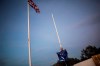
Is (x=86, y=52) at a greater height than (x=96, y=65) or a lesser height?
greater

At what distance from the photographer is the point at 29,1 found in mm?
11000

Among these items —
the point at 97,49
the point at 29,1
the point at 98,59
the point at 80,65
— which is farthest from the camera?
the point at 97,49

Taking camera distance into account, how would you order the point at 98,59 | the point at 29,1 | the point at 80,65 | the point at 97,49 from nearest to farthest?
the point at 98,59 < the point at 80,65 < the point at 29,1 < the point at 97,49

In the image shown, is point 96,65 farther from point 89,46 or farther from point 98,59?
point 89,46

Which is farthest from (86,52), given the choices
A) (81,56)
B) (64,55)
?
(64,55)

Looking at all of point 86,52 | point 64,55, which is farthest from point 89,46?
point 64,55

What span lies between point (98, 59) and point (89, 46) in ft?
101

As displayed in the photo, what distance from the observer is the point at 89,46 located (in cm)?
3862

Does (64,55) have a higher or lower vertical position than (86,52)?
lower

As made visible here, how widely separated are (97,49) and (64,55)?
27.5 metres

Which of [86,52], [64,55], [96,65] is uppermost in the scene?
[86,52]

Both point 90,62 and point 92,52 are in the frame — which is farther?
point 92,52

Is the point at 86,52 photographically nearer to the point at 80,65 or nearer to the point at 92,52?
the point at 92,52

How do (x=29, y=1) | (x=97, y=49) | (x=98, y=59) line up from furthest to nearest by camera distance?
(x=97, y=49)
(x=29, y=1)
(x=98, y=59)
